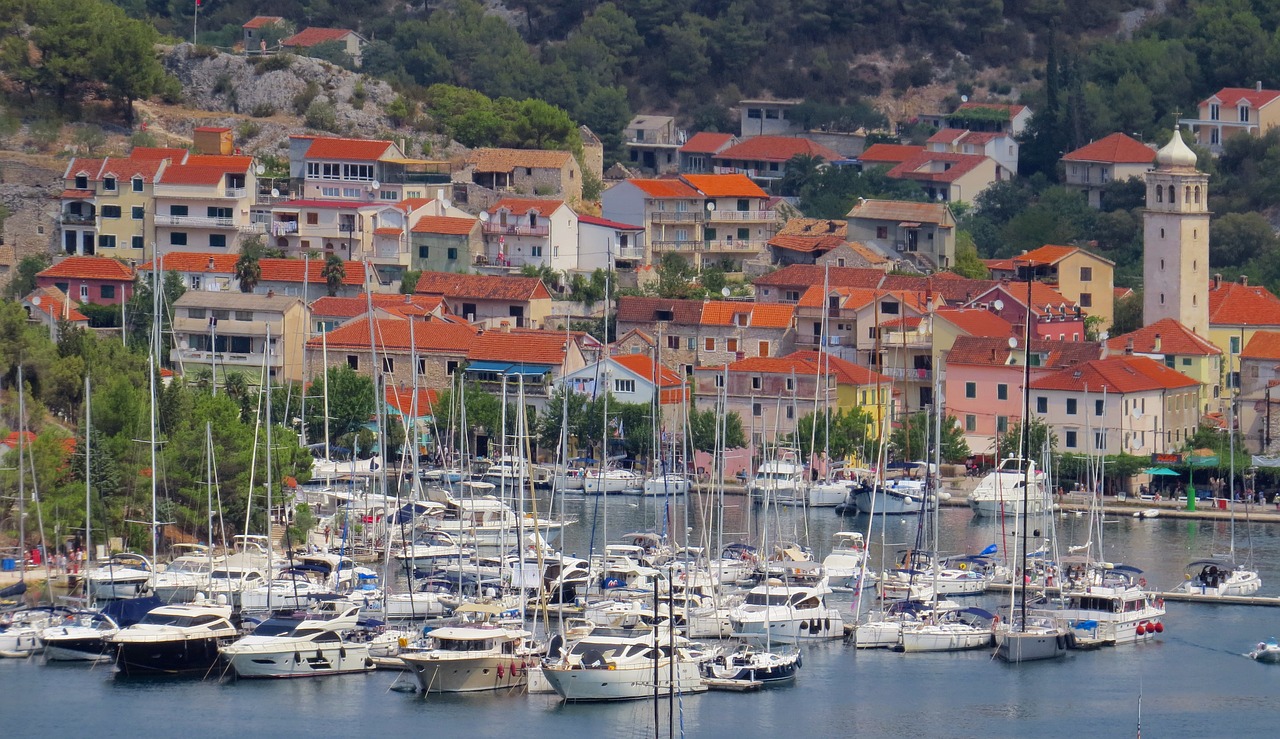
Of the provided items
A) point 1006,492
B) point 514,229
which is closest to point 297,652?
point 1006,492

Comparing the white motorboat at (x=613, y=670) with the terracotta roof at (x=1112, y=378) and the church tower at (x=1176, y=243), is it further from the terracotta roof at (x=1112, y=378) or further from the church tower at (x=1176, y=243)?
the church tower at (x=1176, y=243)

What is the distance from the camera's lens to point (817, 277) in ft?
243

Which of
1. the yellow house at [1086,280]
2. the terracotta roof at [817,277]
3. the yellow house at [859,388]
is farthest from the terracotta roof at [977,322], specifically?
the yellow house at [1086,280]

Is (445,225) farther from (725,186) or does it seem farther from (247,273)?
(725,186)

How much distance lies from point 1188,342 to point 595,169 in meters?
24.6

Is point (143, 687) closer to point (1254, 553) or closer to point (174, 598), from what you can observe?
point (174, 598)

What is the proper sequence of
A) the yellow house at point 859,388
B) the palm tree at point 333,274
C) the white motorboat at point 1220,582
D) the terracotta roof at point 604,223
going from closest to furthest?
the white motorboat at point 1220,582 < the yellow house at point 859,388 < the palm tree at point 333,274 < the terracotta roof at point 604,223

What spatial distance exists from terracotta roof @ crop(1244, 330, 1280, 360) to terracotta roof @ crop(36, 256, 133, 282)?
2600 cm

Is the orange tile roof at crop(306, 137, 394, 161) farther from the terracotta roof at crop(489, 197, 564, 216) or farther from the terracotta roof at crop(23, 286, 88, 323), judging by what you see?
the terracotta roof at crop(23, 286, 88, 323)

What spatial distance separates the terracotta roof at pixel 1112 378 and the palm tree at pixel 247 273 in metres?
18.9

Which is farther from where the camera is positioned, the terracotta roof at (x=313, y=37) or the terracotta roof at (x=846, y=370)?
the terracotta roof at (x=313, y=37)

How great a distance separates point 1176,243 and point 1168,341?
2.94m

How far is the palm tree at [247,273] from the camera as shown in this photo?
72.1 meters

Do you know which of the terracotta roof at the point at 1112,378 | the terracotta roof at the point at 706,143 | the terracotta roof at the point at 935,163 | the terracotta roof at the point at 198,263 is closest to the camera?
the terracotta roof at the point at 1112,378
